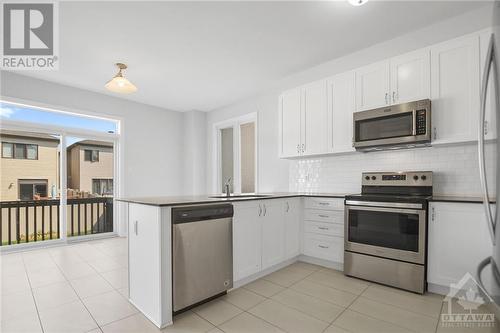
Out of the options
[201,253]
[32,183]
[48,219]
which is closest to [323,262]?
[201,253]

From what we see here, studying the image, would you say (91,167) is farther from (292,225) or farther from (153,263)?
(292,225)

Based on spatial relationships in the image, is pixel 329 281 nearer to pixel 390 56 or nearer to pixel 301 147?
pixel 301 147

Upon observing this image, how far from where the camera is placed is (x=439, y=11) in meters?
2.56

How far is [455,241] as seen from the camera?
229 cm

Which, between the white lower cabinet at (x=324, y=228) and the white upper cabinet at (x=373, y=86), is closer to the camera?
the white upper cabinet at (x=373, y=86)

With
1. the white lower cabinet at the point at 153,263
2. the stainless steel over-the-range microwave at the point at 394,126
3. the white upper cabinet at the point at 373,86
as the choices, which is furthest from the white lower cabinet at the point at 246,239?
the white upper cabinet at the point at 373,86

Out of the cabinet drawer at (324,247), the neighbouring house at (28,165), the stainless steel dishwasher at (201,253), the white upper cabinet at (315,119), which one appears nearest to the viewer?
the stainless steel dishwasher at (201,253)

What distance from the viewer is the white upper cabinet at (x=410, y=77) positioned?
2639 mm

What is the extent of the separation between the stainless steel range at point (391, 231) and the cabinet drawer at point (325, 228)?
15 cm

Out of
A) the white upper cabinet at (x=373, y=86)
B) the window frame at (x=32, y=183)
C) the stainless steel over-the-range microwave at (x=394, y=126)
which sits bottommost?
the window frame at (x=32, y=183)

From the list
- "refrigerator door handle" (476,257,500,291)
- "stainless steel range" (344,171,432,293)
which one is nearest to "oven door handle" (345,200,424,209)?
"stainless steel range" (344,171,432,293)

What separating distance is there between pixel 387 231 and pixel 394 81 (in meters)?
1.65

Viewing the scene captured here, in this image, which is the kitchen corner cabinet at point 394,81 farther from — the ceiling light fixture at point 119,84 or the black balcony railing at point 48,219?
the black balcony railing at point 48,219

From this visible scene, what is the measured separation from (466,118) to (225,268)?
2.70 meters
